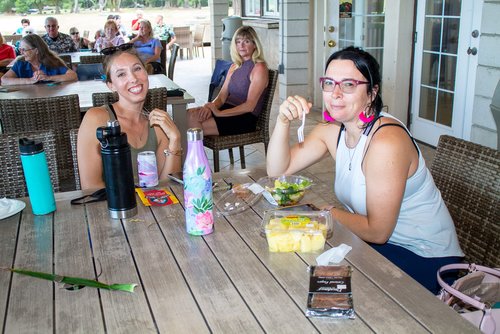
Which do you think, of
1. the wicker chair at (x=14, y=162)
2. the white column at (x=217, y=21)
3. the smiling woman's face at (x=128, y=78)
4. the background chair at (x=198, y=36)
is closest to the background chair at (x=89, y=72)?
the smiling woman's face at (x=128, y=78)

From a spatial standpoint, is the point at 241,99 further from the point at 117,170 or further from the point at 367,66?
the point at 117,170

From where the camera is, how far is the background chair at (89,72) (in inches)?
191

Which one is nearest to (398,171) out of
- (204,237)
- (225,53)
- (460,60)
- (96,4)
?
(204,237)

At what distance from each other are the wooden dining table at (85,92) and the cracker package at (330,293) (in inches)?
97.3

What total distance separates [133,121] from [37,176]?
28.6 inches

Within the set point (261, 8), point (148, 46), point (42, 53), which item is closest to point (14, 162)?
point (42, 53)

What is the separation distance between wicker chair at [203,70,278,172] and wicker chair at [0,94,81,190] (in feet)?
3.03

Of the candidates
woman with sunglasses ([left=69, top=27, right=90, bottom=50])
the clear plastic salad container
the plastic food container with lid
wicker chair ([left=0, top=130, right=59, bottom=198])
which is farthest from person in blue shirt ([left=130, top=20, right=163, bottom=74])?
the plastic food container with lid

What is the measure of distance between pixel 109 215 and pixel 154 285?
48 cm

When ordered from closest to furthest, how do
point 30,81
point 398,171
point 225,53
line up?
1. point 398,171
2. point 30,81
3. point 225,53

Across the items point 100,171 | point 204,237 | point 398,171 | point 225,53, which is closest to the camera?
point 204,237

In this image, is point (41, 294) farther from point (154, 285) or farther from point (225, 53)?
point (225, 53)

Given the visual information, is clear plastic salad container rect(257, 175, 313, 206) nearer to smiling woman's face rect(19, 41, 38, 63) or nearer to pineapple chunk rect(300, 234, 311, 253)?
pineapple chunk rect(300, 234, 311, 253)

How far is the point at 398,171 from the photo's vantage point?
1.65 meters
